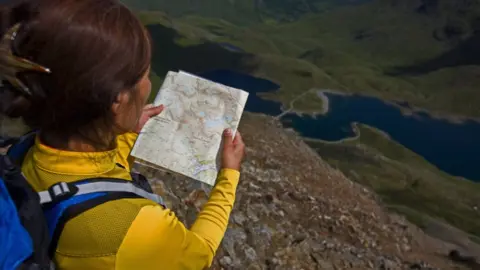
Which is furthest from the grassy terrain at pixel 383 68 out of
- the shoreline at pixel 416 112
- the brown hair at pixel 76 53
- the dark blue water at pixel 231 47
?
the brown hair at pixel 76 53

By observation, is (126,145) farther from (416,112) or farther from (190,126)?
(416,112)

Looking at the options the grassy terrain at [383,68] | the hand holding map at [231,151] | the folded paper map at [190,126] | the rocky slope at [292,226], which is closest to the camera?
the hand holding map at [231,151]

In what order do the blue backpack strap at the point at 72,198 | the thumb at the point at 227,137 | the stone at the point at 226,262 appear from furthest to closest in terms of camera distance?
the stone at the point at 226,262
the thumb at the point at 227,137
the blue backpack strap at the point at 72,198

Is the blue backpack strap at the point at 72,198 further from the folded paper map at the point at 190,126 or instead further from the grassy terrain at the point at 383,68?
the grassy terrain at the point at 383,68

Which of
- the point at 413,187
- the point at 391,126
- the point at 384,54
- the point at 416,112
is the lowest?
the point at 384,54

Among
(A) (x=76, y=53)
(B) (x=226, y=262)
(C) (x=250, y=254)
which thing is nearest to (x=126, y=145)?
(A) (x=76, y=53)

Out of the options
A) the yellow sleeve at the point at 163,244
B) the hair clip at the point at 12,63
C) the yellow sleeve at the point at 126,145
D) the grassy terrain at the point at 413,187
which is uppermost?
the hair clip at the point at 12,63

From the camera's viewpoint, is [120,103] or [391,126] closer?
[120,103]
